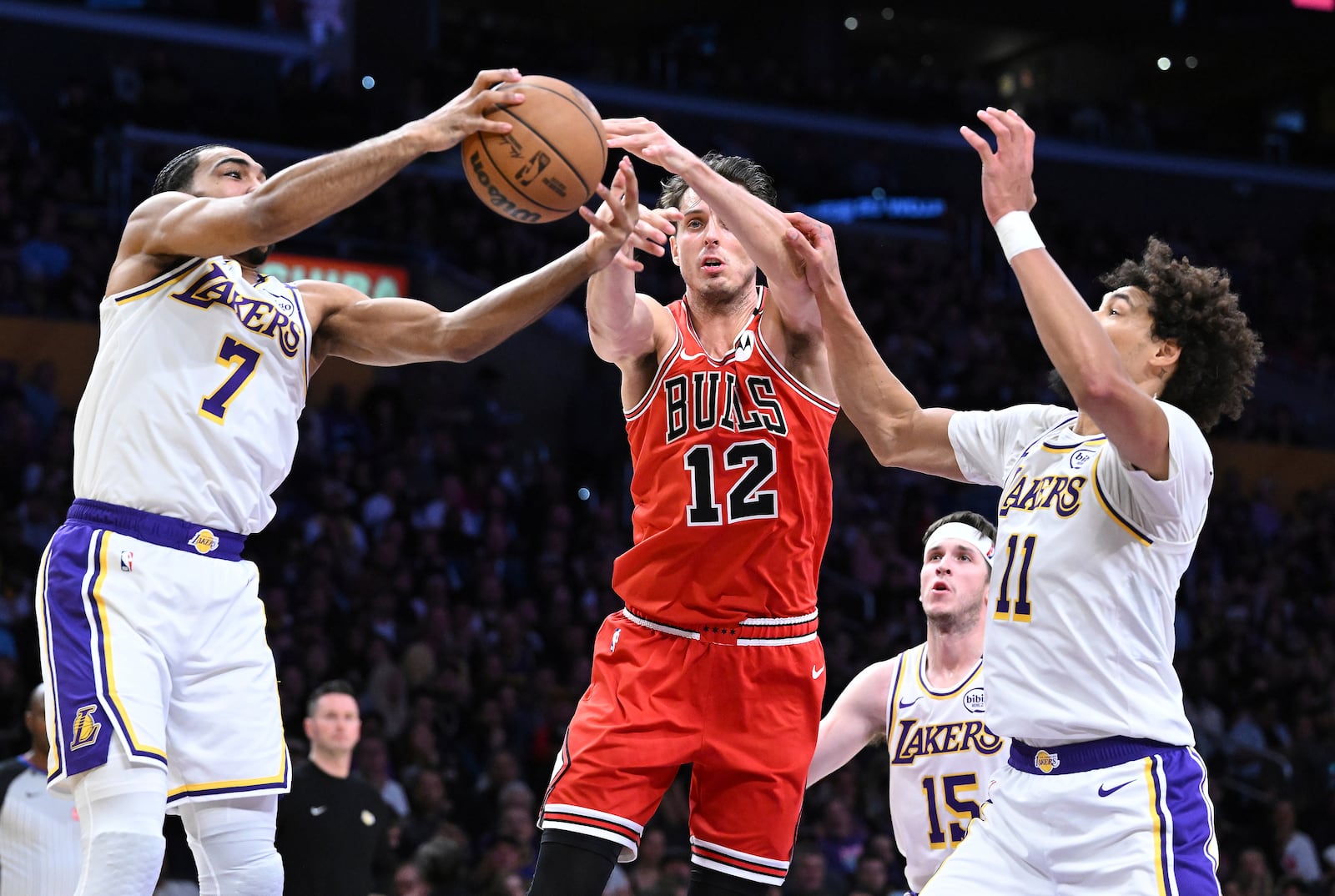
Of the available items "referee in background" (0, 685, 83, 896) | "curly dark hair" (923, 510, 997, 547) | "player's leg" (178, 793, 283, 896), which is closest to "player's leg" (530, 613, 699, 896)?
"player's leg" (178, 793, 283, 896)

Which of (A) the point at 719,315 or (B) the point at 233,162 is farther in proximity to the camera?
(A) the point at 719,315

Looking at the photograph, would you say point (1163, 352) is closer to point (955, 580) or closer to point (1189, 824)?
point (1189, 824)

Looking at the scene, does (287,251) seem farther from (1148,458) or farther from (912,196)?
(1148,458)

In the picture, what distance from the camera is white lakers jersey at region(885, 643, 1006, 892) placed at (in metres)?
5.79

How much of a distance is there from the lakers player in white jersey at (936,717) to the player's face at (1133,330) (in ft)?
5.08

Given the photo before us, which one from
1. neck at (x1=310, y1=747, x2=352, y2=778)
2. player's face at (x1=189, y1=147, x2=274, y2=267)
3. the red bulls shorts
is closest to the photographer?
player's face at (x1=189, y1=147, x2=274, y2=267)

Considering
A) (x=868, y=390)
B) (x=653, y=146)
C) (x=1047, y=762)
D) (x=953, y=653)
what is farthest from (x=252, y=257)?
(x=953, y=653)

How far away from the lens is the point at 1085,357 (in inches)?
152

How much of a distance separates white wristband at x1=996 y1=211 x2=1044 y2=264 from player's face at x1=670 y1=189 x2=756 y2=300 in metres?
1.39

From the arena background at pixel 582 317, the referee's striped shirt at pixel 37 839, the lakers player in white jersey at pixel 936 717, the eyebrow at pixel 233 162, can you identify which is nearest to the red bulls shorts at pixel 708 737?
the lakers player in white jersey at pixel 936 717

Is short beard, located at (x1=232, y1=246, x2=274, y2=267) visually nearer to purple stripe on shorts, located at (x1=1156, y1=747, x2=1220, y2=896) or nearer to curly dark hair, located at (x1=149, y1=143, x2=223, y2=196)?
curly dark hair, located at (x1=149, y1=143, x2=223, y2=196)

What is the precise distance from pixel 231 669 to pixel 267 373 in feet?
2.91

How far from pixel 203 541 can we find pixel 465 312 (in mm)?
1121

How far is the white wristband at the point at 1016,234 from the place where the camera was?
405 centimetres
